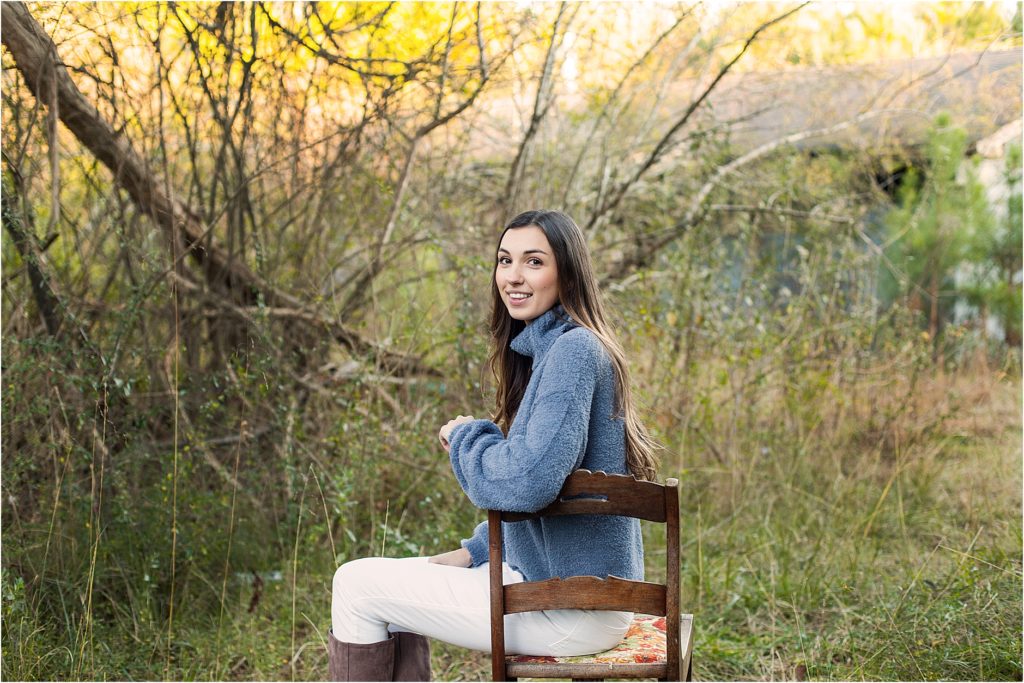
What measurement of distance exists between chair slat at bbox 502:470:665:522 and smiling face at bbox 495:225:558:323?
1.34 feet

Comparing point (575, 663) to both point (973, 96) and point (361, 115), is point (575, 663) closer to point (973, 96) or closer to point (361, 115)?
point (361, 115)

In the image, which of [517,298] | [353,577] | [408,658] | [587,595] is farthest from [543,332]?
[408,658]

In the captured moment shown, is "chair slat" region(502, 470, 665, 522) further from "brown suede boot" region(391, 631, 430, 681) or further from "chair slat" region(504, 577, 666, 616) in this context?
"brown suede boot" region(391, 631, 430, 681)

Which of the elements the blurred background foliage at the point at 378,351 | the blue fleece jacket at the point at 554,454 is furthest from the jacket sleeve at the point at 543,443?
the blurred background foliage at the point at 378,351

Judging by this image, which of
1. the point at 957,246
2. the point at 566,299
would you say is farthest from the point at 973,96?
the point at 566,299

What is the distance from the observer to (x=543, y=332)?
6.81 feet

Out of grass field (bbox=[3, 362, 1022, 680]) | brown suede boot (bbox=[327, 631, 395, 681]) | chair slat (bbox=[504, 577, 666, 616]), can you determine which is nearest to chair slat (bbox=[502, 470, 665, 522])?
chair slat (bbox=[504, 577, 666, 616])

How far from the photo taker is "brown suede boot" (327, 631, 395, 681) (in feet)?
6.88

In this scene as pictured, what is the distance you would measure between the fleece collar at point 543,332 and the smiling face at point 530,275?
0.06 feet

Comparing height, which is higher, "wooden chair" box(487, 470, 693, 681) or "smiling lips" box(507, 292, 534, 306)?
"smiling lips" box(507, 292, 534, 306)

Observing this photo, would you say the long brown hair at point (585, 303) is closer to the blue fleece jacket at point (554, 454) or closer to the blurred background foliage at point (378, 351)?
the blue fleece jacket at point (554, 454)

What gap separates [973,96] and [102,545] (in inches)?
273

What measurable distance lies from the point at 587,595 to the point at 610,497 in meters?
0.21

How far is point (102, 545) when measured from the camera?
10.6 feet
